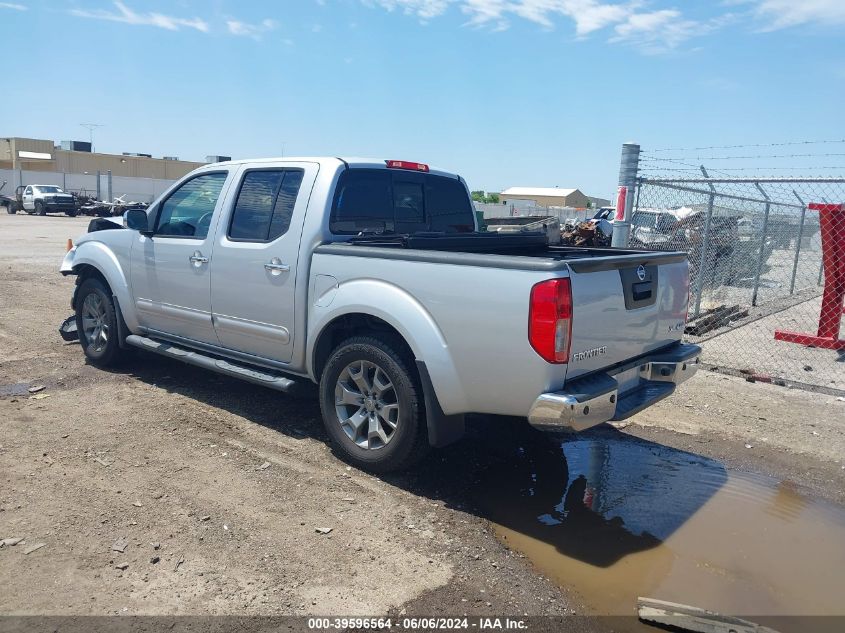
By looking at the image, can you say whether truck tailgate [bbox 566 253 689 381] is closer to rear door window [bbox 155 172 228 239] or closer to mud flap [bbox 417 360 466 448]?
mud flap [bbox 417 360 466 448]

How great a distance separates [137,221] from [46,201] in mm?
37693

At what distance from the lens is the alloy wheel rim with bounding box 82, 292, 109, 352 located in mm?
6832

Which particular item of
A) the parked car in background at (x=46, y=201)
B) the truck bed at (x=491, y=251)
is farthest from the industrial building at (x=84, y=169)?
the truck bed at (x=491, y=251)

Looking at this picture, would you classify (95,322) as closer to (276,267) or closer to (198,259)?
(198,259)

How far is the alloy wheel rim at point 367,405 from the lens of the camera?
451cm

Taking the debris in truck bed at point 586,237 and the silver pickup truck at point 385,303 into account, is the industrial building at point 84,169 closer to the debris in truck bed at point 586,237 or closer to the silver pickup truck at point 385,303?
the debris in truck bed at point 586,237

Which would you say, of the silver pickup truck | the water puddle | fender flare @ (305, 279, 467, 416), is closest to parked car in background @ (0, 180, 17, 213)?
the silver pickup truck

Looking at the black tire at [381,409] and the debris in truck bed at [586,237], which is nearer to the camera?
the black tire at [381,409]

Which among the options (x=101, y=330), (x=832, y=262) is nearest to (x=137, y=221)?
(x=101, y=330)

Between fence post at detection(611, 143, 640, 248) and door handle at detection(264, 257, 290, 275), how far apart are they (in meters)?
4.42

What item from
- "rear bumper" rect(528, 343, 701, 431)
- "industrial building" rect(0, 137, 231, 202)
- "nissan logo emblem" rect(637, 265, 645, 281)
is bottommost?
"rear bumper" rect(528, 343, 701, 431)

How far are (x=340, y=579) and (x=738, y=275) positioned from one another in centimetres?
1207

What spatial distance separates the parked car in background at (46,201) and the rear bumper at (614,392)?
133ft

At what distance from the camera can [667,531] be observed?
4098 mm
